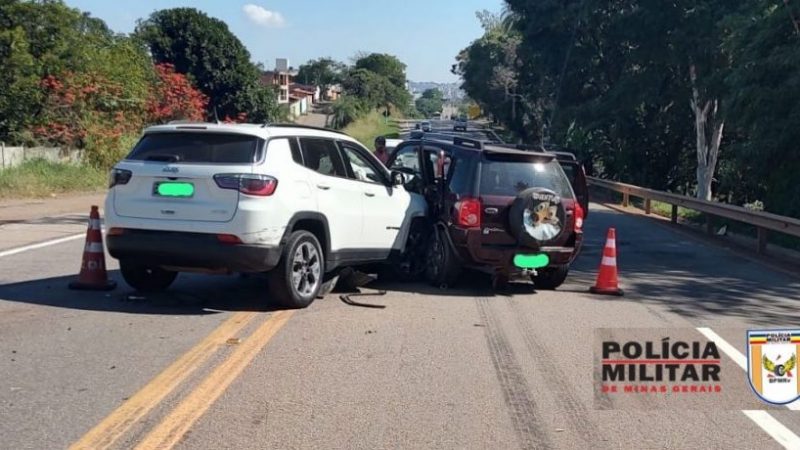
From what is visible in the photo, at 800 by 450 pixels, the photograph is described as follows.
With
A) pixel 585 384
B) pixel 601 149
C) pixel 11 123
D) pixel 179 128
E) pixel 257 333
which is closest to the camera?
pixel 585 384

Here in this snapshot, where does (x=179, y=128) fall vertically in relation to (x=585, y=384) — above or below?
above

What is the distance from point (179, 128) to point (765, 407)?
5.83 m

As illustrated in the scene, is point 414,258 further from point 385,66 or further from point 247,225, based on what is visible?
point 385,66

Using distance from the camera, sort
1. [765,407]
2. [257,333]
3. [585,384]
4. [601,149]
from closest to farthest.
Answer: [765,407] < [585,384] < [257,333] < [601,149]

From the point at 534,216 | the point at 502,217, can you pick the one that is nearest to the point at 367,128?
the point at 502,217

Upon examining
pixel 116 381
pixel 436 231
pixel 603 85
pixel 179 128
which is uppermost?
pixel 603 85

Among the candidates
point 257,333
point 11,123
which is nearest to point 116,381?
point 257,333

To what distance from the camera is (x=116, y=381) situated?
6.11 meters

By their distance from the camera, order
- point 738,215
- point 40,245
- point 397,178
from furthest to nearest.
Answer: point 738,215 < point 40,245 < point 397,178

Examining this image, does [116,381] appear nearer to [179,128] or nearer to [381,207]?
[179,128]

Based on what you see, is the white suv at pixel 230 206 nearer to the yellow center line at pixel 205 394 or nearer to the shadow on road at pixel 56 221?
the yellow center line at pixel 205 394

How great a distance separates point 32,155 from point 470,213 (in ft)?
60.1

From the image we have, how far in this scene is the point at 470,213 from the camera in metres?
9.94

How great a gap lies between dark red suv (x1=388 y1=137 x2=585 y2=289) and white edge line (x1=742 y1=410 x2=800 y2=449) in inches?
169
